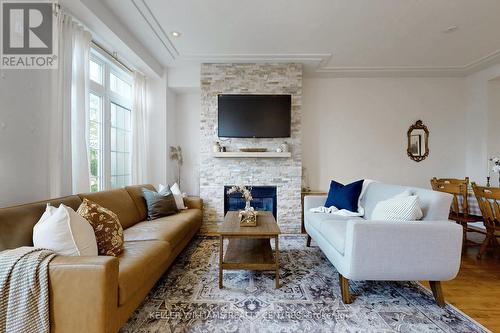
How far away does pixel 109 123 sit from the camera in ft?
11.5

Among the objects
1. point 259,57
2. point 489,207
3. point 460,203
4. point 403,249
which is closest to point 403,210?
point 403,249

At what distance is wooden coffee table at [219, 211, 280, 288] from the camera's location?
223cm

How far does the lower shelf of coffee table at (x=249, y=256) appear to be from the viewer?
2.24 m

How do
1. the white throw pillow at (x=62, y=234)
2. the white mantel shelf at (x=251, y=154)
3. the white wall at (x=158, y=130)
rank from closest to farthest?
1. the white throw pillow at (x=62, y=234)
2. the white mantel shelf at (x=251, y=154)
3. the white wall at (x=158, y=130)

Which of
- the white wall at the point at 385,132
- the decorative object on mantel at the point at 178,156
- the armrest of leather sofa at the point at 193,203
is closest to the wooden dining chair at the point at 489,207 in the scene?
the white wall at the point at 385,132

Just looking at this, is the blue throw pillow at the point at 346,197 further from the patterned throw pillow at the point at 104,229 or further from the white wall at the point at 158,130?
the white wall at the point at 158,130

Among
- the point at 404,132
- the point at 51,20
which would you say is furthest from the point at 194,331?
the point at 404,132

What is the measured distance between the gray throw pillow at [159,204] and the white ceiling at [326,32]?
2.19 metres

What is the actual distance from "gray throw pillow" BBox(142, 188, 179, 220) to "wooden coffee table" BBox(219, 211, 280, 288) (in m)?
0.92

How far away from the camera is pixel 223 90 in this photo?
4242 mm

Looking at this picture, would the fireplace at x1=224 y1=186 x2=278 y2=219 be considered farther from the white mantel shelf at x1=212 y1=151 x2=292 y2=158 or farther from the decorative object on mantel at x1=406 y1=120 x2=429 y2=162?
the decorative object on mantel at x1=406 y1=120 x2=429 y2=162

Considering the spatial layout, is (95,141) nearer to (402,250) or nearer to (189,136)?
(189,136)

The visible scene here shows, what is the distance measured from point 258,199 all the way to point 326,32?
2743 millimetres

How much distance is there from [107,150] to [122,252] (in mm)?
2029
